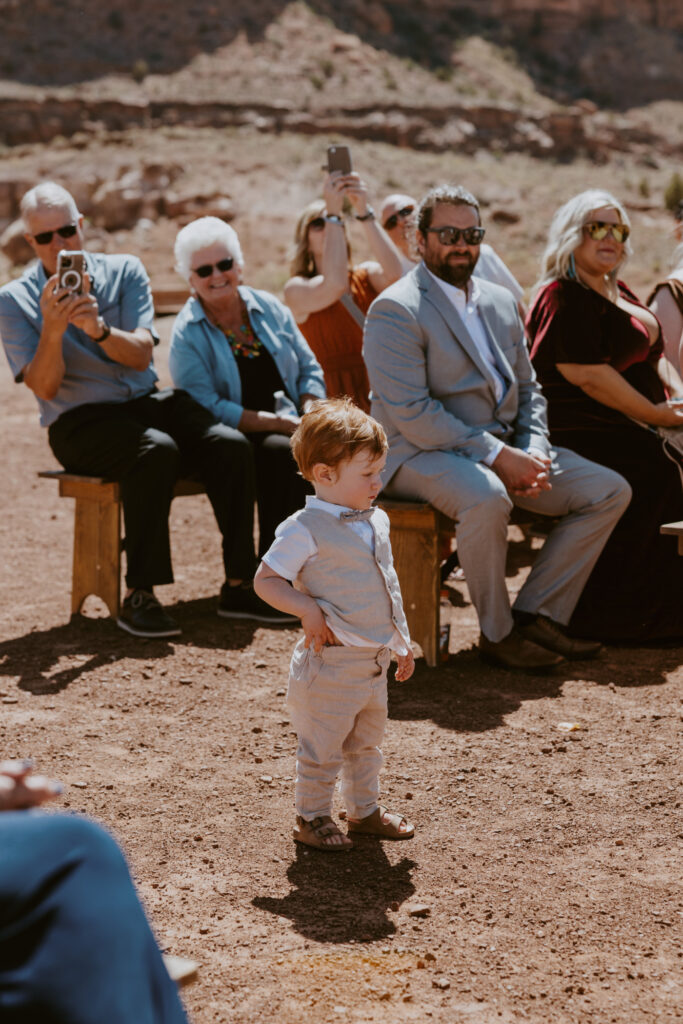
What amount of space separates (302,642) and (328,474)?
467 millimetres

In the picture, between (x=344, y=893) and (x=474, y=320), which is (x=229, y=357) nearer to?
(x=474, y=320)

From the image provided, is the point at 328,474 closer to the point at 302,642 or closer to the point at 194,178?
the point at 302,642

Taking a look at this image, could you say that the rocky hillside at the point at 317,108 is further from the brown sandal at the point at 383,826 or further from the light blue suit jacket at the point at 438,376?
the brown sandal at the point at 383,826

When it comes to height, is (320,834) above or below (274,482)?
below

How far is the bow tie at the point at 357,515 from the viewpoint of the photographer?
132 inches

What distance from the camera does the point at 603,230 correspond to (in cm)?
539

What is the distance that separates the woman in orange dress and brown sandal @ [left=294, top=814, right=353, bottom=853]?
3241mm

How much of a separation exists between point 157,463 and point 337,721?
A: 2.45m

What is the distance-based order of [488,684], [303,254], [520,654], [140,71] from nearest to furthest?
1. [488,684]
2. [520,654]
3. [303,254]
4. [140,71]

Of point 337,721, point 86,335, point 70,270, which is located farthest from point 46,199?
point 337,721

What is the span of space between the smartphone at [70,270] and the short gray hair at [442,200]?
1.48 meters

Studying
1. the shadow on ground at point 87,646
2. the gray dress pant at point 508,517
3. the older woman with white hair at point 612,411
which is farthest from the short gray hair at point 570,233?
the shadow on ground at point 87,646

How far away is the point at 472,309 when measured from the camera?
203 inches

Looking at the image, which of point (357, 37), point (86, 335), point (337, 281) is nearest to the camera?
point (86, 335)
